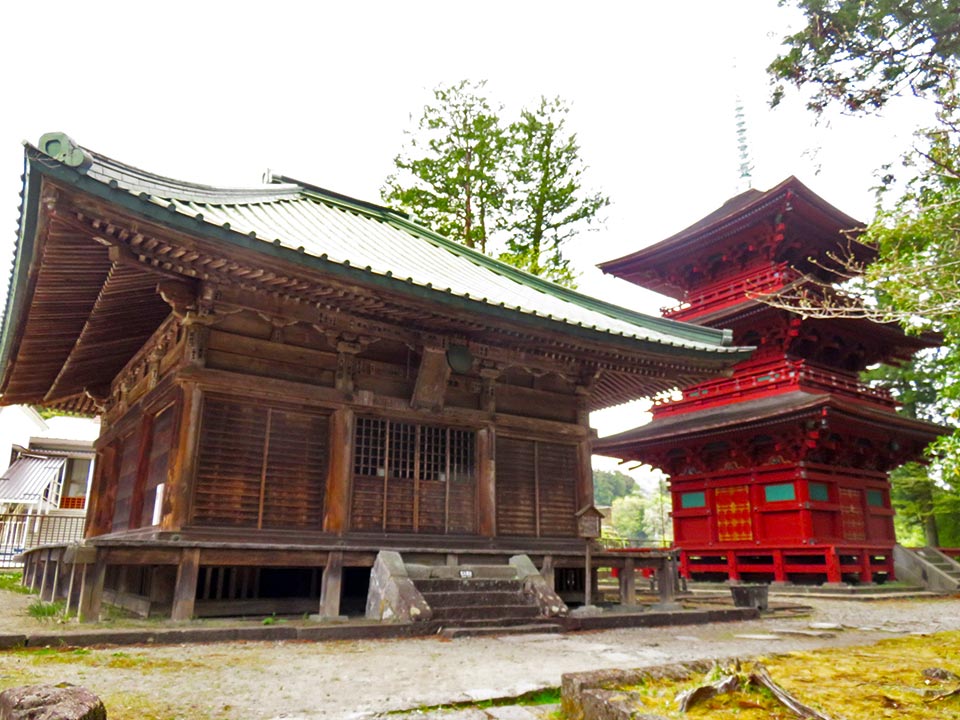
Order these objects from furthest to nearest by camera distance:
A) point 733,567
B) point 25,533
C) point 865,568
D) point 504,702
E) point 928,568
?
point 25,533
point 733,567
point 928,568
point 865,568
point 504,702

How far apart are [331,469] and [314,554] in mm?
1487

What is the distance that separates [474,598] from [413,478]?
236 cm

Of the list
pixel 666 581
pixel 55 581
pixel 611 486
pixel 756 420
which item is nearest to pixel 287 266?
pixel 55 581

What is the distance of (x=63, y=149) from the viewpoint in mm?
6262

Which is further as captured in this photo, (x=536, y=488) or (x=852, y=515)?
(x=852, y=515)

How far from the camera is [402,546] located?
9.66 meters

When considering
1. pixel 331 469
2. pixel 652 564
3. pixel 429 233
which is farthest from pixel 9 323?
pixel 652 564

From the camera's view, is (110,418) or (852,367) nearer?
(110,418)

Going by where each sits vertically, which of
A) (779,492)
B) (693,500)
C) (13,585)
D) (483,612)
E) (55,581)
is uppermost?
(779,492)

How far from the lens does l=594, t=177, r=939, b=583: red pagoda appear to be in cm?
1814

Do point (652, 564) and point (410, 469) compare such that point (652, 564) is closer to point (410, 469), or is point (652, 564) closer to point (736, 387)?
point (410, 469)

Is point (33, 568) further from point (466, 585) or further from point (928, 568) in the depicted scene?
point (928, 568)

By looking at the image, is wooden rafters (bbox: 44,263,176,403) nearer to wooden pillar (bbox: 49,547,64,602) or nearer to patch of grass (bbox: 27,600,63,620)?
wooden pillar (bbox: 49,547,64,602)

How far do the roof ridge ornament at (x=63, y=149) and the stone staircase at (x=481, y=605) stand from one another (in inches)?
232
